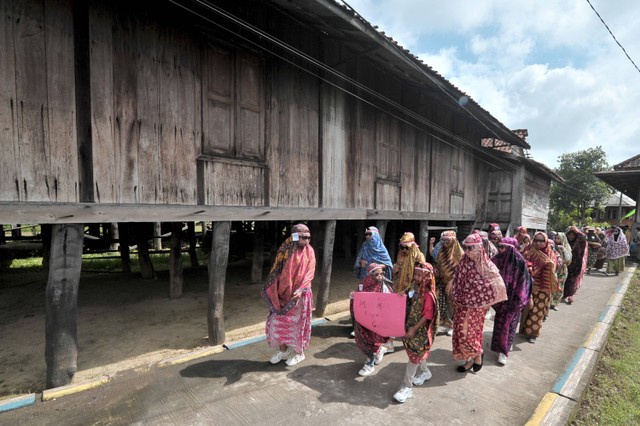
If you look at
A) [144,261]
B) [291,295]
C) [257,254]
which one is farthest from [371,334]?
[144,261]

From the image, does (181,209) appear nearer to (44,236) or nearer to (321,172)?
(321,172)

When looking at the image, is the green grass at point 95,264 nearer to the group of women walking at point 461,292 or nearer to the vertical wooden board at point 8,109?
the vertical wooden board at point 8,109

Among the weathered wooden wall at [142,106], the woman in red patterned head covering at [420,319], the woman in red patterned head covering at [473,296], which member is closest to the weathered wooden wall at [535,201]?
the woman in red patterned head covering at [473,296]

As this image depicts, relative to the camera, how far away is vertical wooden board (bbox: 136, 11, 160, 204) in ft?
13.0

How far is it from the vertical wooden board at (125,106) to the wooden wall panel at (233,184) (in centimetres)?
95

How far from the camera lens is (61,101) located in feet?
11.2

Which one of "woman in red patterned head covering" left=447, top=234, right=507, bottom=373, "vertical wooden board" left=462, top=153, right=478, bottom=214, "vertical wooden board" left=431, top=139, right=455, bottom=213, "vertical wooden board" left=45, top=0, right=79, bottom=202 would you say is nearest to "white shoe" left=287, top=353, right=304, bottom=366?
"woman in red patterned head covering" left=447, top=234, right=507, bottom=373

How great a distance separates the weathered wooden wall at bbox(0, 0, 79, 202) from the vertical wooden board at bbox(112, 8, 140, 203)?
0.42 m

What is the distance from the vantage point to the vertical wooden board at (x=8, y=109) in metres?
3.07

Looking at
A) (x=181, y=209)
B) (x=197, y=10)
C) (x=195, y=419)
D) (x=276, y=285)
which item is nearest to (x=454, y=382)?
(x=276, y=285)

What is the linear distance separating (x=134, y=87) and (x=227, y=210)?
1994 millimetres

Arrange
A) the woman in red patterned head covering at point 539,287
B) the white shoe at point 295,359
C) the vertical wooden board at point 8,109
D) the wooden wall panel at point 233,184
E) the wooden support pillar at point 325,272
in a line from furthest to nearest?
the wooden support pillar at point 325,272 → the woman in red patterned head covering at point 539,287 → the wooden wall panel at point 233,184 → the white shoe at point 295,359 → the vertical wooden board at point 8,109

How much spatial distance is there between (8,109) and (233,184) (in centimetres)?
258

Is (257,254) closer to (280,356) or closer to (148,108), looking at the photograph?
(280,356)
